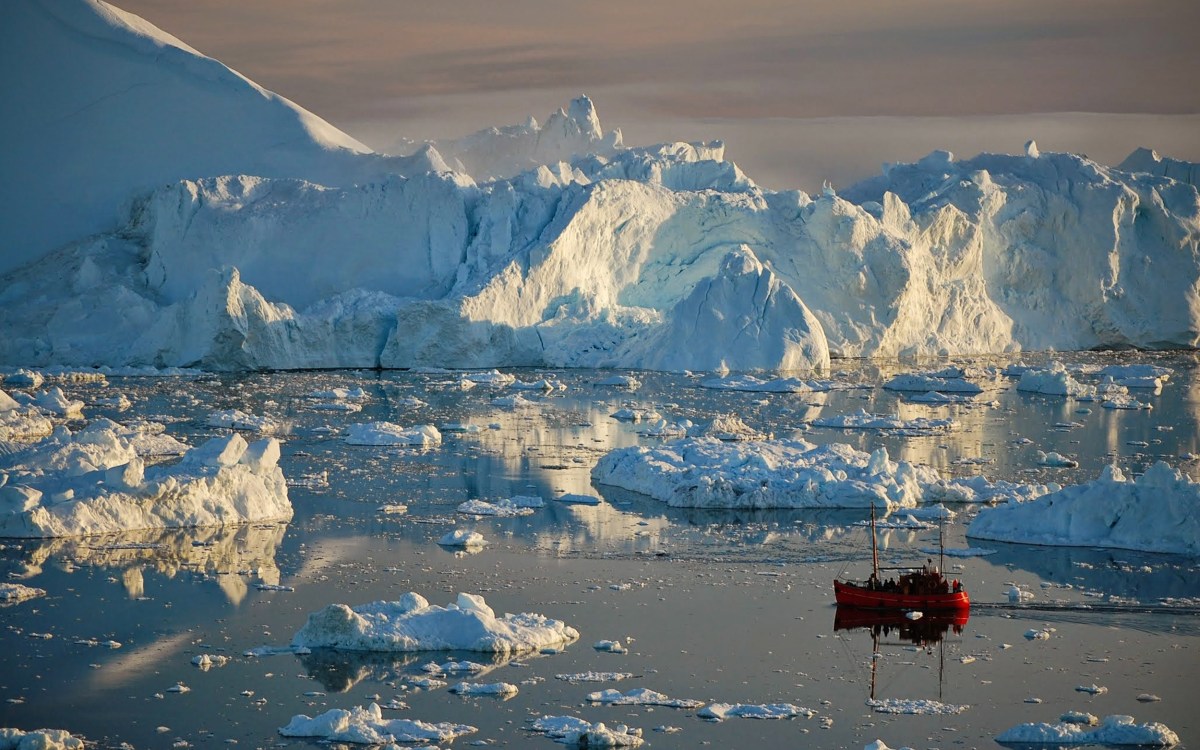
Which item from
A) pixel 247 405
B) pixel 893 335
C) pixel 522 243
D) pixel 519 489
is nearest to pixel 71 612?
pixel 519 489

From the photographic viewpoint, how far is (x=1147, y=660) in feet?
30.8

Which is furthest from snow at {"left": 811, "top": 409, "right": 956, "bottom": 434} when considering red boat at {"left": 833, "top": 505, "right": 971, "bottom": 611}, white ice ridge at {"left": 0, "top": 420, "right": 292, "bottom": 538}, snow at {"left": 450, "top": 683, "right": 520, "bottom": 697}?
snow at {"left": 450, "top": 683, "right": 520, "bottom": 697}

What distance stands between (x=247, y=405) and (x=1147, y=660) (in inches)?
593

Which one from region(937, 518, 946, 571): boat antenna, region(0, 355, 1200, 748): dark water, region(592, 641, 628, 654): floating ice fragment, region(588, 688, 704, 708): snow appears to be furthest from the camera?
region(937, 518, 946, 571): boat antenna

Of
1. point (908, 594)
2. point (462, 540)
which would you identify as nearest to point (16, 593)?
point (462, 540)

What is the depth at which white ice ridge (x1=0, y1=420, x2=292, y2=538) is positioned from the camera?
12.2 metres

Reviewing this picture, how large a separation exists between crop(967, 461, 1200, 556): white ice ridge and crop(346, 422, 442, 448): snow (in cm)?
773

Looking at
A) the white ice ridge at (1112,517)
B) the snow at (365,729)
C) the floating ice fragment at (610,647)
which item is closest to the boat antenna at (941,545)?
the white ice ridge at (1112,517)

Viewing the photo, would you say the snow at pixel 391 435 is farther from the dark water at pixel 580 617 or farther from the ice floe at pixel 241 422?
the ice floe at pixel 241 422

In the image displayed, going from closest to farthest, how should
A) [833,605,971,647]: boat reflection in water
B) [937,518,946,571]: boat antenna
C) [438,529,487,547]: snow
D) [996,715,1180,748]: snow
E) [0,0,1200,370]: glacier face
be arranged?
[996,715,1180,748]: snow
[833,605,971,647]: boat reflection in water
[937,518,946,571]: boat antenna
[438,529,487,547]: snow
[0,0,1200,370]: glacier face

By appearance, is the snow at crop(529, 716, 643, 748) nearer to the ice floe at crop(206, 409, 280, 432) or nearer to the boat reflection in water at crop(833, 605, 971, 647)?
the boat reflection in water at crop(833, 605, 971, 647)

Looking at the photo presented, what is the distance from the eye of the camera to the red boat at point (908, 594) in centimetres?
1042

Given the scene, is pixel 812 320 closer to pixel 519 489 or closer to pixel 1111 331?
pixel 1111 331

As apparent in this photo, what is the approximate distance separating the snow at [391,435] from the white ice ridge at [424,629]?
28.8ft
